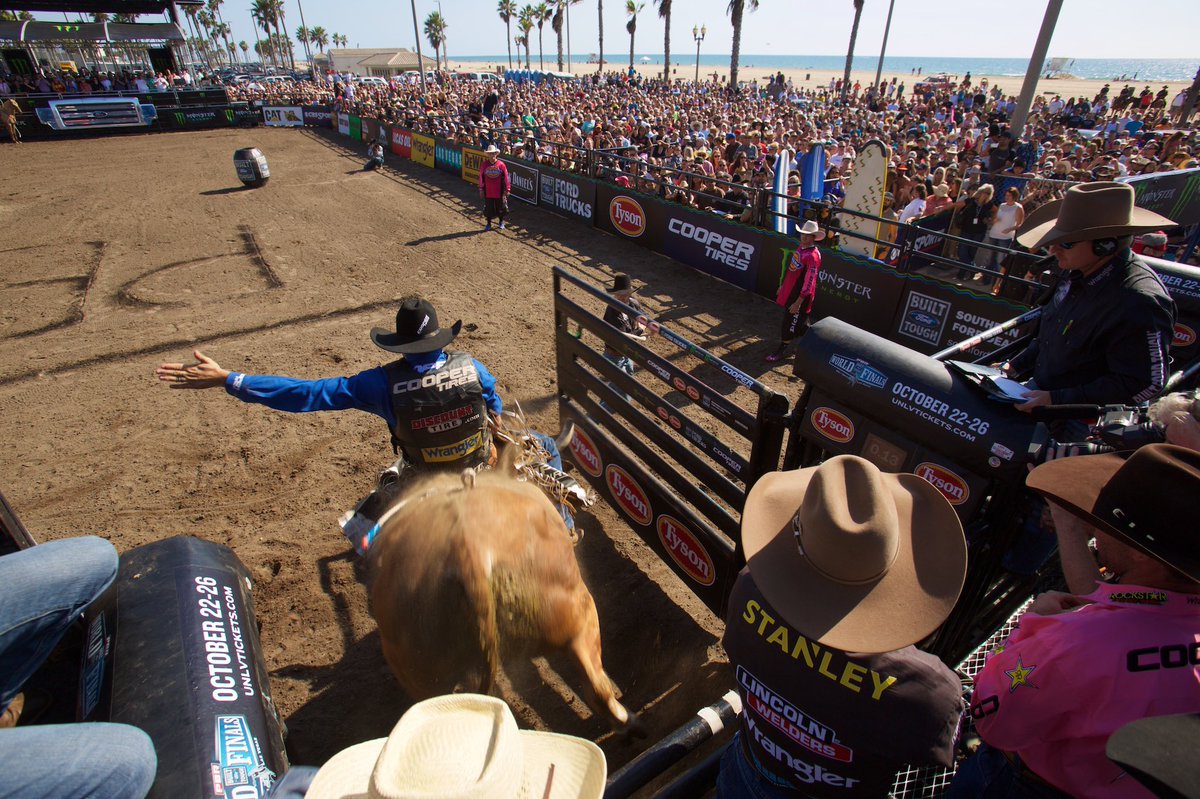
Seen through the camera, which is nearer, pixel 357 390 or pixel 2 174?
pixel 357 390

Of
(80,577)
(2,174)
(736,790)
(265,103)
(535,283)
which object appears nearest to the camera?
(736,790)

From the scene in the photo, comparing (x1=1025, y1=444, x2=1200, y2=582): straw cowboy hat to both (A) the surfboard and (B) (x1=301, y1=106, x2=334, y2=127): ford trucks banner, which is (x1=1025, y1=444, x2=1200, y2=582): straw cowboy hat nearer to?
(A) the surfboard

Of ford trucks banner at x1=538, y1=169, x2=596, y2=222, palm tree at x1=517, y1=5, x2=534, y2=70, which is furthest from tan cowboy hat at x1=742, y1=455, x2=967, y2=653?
palm tree at x1=517, y1=5, x2=534, y2=70

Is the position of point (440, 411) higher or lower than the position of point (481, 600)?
lower

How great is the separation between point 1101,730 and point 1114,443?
1.64m

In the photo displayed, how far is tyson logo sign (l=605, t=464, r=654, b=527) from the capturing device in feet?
15.5

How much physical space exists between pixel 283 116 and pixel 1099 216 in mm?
39002

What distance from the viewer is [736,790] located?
81.7 inches

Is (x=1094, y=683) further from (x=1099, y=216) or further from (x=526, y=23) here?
(x=526, y=23)

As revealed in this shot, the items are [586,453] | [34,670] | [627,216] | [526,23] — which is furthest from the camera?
[526,23]

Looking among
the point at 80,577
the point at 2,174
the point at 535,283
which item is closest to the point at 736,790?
the point at 80,577

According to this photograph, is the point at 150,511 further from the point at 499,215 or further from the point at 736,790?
the point at 499,215

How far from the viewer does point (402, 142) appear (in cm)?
2391

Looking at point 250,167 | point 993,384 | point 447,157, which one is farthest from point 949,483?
point 447,157
